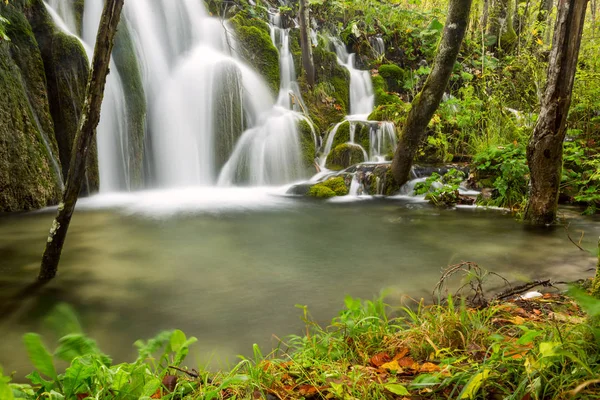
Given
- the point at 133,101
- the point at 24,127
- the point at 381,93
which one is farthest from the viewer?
the point at 381,93

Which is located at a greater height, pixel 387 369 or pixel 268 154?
pixel 268 154

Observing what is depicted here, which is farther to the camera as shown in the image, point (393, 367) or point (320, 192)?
point (320, 192)

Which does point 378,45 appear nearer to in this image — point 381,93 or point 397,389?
point 381,93

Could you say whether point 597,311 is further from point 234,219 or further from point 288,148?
point 288,148

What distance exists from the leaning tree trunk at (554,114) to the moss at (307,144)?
242 inches

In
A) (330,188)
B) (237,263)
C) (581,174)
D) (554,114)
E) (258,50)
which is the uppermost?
(258,50)

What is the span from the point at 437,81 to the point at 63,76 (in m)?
7.37

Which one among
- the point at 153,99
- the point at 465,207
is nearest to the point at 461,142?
the point at 465,207

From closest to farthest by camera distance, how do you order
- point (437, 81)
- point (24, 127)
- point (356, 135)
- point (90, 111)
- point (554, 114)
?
1. point (90, 111)
2. point (554, 114)
3. point (437, 81)
4. point (24, 127)
5. point (356, 135)

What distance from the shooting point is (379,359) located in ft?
5.46

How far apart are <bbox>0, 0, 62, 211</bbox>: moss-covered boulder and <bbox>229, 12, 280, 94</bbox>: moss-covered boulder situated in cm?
622

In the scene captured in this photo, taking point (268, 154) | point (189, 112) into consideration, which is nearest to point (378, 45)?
point (268, 154)

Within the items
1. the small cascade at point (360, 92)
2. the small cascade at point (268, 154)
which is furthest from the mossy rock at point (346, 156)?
the small cascade at point (360, 92)

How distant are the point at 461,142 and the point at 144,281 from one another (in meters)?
8.48
